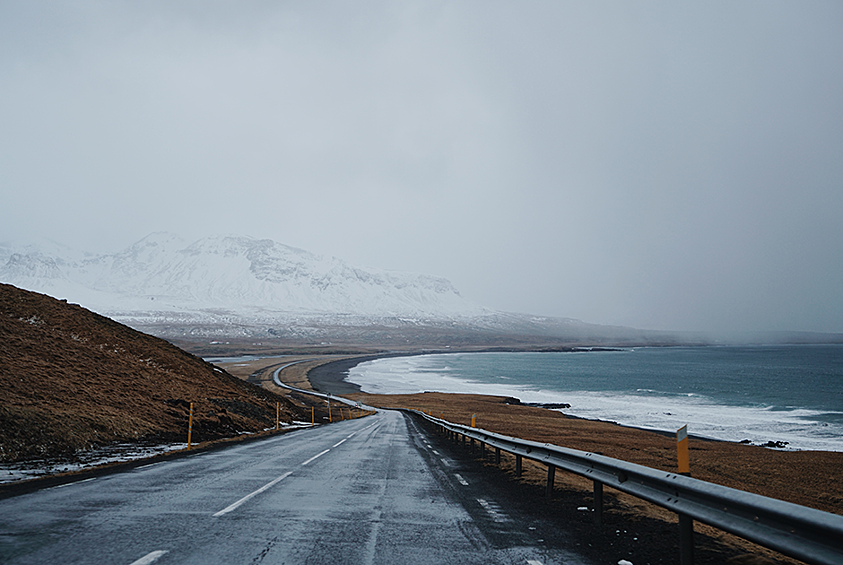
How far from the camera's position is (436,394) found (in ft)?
254

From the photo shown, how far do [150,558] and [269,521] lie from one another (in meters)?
1.96

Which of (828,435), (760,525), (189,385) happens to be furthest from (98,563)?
(828,435)

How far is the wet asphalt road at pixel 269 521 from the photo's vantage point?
17.9 ft

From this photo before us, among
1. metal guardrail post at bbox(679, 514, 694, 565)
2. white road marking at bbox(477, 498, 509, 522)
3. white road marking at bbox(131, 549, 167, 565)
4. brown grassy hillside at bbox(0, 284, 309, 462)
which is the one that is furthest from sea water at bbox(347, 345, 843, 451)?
white road marking at bbox(131, 549, 167, 565)

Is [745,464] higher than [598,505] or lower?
lower

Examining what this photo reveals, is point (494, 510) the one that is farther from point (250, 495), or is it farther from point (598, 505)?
point (250, 495)

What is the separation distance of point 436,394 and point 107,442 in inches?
2504

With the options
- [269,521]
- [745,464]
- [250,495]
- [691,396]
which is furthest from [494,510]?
[691,396]

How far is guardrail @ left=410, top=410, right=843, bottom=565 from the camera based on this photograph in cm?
354

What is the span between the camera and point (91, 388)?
2025 centimetres

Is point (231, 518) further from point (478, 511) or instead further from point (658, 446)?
point (658, 446)

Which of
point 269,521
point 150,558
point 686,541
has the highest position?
point 686,541

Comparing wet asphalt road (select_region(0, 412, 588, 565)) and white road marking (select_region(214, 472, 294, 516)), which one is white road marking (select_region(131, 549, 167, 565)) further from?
white road marking (select_region(214, 472, 294, 516))

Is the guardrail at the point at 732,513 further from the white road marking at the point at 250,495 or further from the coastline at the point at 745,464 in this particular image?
the coastline at the point at 745,464
